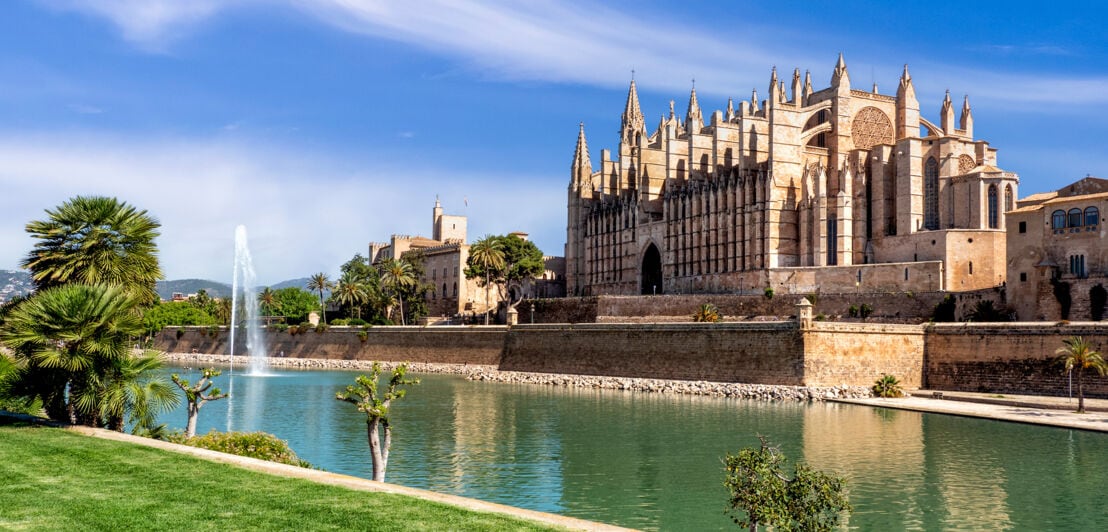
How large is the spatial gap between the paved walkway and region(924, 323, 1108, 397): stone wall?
709 mm

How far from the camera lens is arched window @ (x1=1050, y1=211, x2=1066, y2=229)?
39344mm

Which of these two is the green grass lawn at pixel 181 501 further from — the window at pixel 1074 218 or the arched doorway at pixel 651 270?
the arched doorway at pixel 651 270

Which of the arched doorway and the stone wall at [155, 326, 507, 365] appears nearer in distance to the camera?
the stone wall at [155, 326, 507, 365]

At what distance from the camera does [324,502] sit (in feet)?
34.4

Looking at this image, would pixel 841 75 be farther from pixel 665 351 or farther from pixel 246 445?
pixel 246 445

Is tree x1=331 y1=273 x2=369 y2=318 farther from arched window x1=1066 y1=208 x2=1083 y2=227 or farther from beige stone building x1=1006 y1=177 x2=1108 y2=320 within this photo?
arched window x1=1066 y1=208 x2=1083 y2=227

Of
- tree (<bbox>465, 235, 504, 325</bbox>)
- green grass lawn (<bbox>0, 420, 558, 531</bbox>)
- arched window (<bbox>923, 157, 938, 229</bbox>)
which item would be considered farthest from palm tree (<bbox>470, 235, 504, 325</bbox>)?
green grass lawn (<bbox>0, 420, 558, 531</bbox>)

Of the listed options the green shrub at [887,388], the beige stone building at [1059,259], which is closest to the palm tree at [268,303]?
the green shrub at [887,388]

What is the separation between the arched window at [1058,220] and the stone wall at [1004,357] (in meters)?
5.81

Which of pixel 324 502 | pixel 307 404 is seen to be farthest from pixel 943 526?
pixel 307 404

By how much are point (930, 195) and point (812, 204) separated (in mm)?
6129

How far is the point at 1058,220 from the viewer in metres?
39.5

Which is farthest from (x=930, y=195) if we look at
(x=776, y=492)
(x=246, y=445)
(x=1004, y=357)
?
(x=776, y=492)

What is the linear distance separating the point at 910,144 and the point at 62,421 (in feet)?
143
